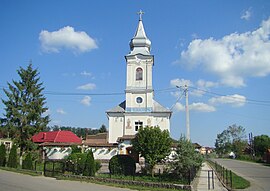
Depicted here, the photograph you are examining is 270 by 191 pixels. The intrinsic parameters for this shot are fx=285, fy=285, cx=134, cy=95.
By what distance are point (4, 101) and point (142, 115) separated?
61.4 ft

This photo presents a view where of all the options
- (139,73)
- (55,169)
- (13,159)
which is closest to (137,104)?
(139,73)

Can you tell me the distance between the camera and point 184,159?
19047mm

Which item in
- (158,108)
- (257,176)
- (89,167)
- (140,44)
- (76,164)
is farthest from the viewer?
(140,44)

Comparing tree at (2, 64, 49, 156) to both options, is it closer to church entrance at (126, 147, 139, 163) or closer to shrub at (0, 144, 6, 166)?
shrub at (0, 144, 6, 166)

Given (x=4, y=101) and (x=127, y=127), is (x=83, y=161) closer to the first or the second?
(x=4, y=101)

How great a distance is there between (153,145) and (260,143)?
6870 centimetres

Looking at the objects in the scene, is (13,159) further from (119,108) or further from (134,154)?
(119,108)

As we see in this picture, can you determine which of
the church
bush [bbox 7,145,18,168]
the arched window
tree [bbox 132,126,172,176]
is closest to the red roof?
the church

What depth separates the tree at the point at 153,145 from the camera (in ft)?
69.9

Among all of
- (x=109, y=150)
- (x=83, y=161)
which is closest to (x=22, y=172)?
(x=83, y=161)

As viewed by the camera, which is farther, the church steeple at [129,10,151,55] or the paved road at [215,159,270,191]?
the church steeple at [129,10,151,55]

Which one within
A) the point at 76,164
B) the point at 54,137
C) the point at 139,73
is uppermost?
the point at 139,73

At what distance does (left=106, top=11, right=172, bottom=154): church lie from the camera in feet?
138

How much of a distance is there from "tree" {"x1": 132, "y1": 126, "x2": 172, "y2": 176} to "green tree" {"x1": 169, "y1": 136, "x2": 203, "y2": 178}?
6.14 feet
